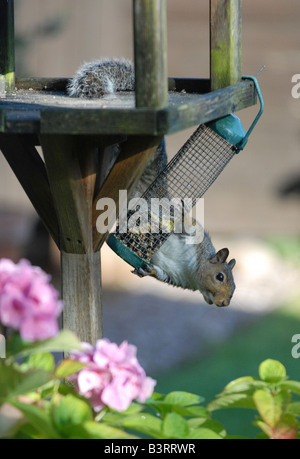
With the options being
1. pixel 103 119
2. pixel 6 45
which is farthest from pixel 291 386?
pixel 6 45

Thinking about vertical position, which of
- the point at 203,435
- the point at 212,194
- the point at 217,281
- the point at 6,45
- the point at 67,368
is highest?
the point at 212,194

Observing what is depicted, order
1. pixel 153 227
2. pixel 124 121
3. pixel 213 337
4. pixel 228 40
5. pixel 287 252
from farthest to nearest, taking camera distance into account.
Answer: pixel 287 252 → pixel 213 337 → pixel 153 227 → pixel 228 40 → pixel 124 121

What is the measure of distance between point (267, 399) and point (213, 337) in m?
3.65

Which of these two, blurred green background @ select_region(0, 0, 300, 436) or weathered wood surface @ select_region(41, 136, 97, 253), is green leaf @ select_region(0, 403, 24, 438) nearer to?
weathered wood surface @ select_region(41, 136, 97, 253)

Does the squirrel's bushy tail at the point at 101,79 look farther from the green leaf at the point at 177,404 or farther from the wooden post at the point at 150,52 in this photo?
the green leaf at the point at 177,404

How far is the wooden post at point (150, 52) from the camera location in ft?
4.50

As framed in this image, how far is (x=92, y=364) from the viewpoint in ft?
3.90

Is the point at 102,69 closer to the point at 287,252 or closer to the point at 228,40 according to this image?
the point at 228,40

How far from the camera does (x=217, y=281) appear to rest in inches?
107

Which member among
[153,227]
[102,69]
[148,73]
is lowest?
[153,227]

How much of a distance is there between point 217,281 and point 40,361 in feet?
5.26

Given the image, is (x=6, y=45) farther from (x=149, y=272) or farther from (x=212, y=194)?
(x=212, y=194)

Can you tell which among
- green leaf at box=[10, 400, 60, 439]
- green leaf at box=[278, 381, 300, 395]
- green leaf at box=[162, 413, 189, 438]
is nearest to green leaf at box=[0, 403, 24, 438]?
green leaf at box=[10, 400, 60, 439]
